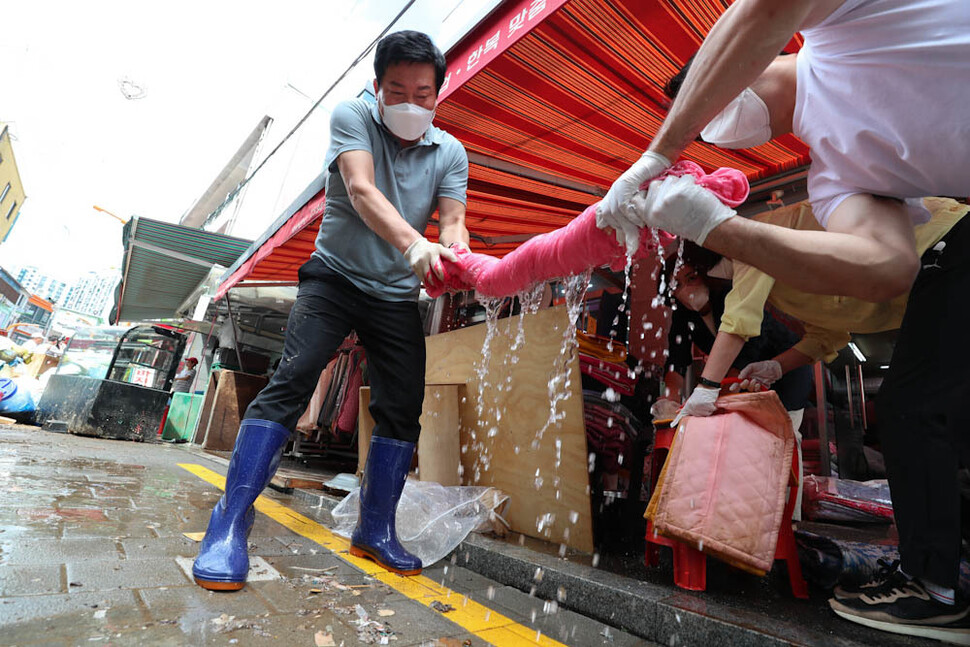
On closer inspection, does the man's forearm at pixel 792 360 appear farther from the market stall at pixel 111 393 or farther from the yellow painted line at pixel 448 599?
the market stall at pixel 111 393

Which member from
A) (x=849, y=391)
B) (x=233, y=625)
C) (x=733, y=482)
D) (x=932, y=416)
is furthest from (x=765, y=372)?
(x=849, y=391)

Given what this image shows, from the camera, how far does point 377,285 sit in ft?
7.29

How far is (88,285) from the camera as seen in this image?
188 feet

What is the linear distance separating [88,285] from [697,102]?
74127mm

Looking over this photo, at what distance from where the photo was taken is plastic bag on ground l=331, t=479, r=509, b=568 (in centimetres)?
243

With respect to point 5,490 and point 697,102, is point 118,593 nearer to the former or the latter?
point 5,490

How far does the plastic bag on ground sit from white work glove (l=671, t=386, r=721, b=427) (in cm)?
126

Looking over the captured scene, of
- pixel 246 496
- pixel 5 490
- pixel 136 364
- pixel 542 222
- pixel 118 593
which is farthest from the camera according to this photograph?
pixel 136 364

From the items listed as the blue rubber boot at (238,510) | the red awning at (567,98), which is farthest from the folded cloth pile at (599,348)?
the blue rubber boot at (238,510)

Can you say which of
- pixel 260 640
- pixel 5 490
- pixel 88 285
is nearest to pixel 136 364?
pixel 5 490

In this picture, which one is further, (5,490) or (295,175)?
(295,175)

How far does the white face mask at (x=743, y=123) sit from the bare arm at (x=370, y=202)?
1191 millimetres

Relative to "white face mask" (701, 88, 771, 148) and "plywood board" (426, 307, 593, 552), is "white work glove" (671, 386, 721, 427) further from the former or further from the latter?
"white face mask" (701, 88, 771, 148)

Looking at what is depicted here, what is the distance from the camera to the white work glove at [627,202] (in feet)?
4.39
